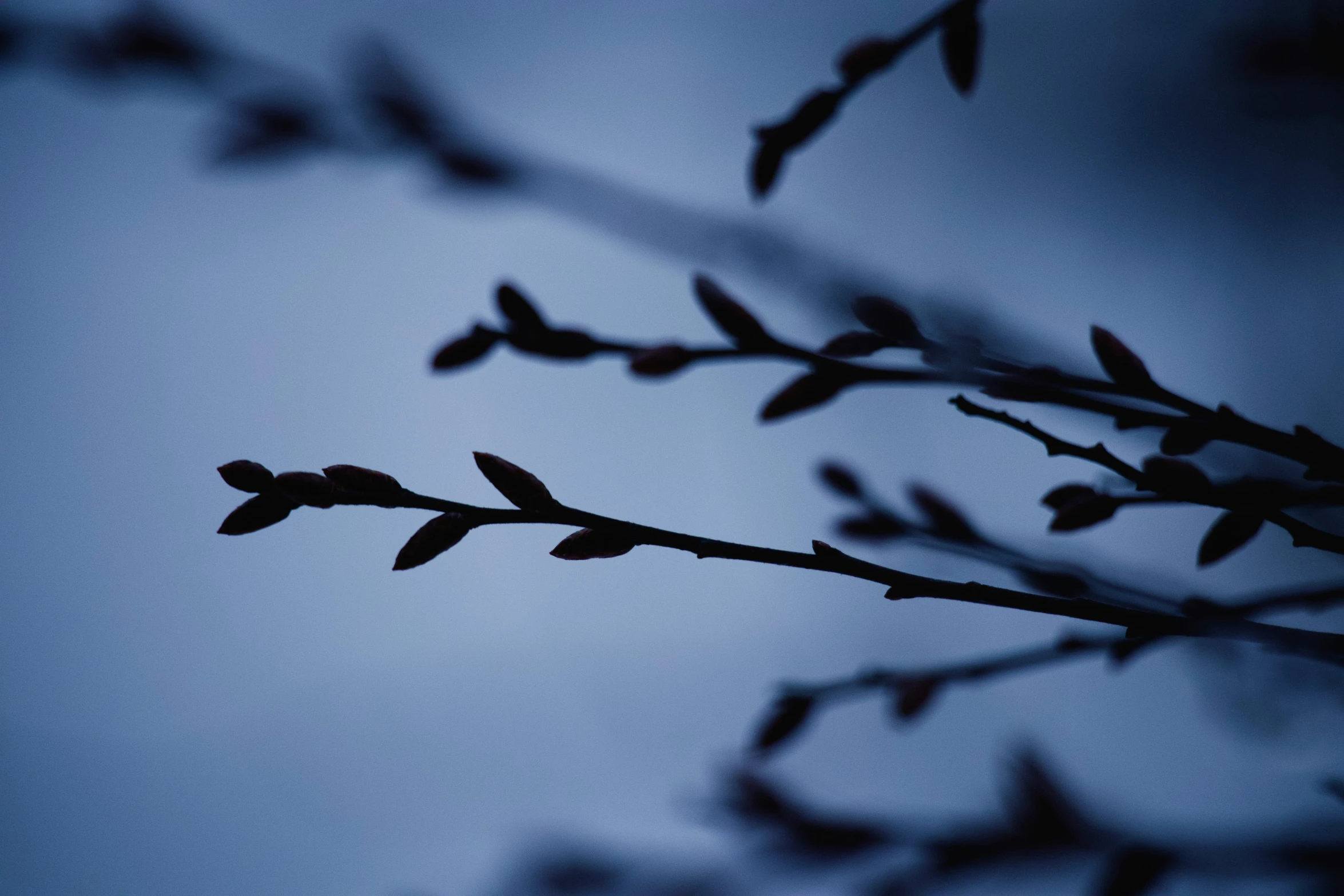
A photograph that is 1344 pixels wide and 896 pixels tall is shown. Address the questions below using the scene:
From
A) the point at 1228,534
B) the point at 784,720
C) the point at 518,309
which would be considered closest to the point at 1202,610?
the point at 1228,534

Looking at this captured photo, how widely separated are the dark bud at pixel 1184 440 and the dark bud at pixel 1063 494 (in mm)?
42

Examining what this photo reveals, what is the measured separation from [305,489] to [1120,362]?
408 mm

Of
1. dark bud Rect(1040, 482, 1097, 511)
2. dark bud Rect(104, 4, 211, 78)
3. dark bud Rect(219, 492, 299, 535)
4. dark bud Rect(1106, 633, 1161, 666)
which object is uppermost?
dark bud Rect(104, 4, 211, 78)

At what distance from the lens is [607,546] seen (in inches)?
14.1

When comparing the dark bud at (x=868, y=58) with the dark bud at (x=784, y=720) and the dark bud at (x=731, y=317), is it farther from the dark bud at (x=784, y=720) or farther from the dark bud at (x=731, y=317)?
the dark bud at (x=784, y=720)

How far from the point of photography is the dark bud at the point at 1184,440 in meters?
0.39

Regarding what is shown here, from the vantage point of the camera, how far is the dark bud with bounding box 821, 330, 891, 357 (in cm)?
41

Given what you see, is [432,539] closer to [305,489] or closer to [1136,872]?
[305,489]

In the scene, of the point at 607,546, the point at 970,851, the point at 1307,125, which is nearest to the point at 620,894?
the point at 970,851

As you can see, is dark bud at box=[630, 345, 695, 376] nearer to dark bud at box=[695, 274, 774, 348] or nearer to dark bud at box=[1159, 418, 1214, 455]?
dark bud at box=[695, 274, 774, 348]

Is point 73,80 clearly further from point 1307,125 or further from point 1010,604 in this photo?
point 1307,125

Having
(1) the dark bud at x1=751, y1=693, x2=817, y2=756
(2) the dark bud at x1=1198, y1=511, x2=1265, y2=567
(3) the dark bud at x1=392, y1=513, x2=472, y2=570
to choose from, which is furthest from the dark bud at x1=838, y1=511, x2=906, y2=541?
(3) the dark bud at x1=392, y1=513, x2=472, y2=570

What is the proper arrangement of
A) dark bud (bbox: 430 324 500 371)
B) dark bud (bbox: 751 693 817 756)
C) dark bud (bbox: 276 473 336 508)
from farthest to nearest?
1. dark bud (bbox: 751 693 817 756)
2. dark bud (bbox: 430 324 500 371)
3. dark bud (bbox: 276 473 336 508)

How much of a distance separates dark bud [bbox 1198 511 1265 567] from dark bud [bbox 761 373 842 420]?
0.21 meters
